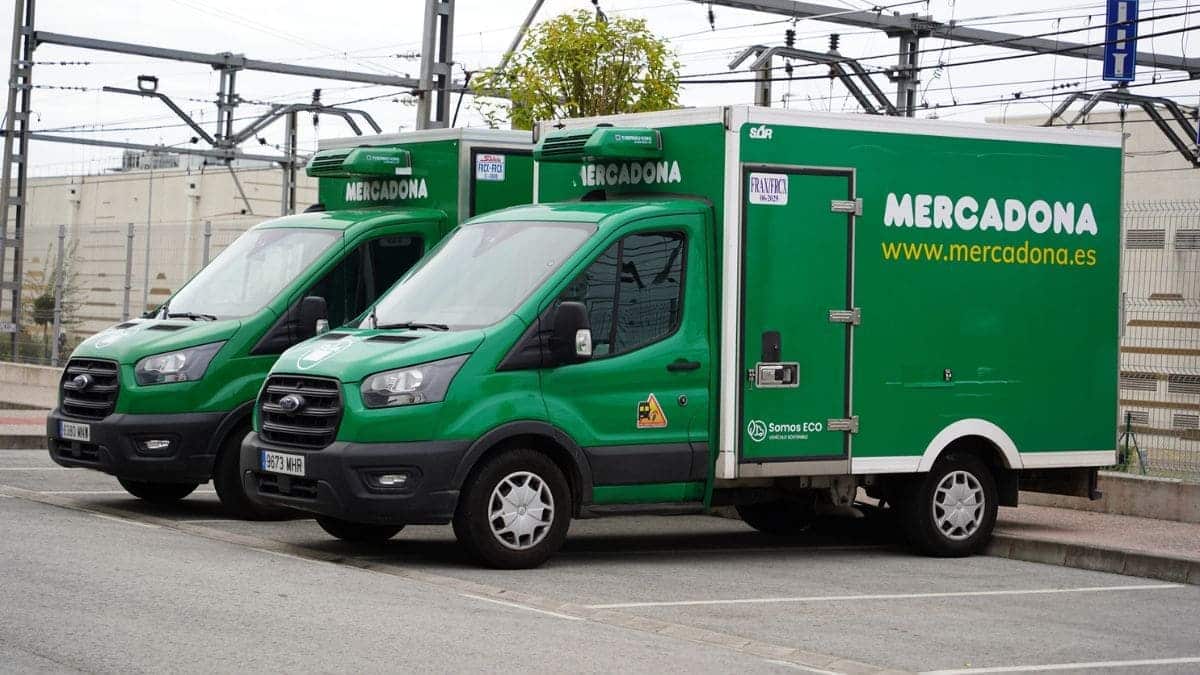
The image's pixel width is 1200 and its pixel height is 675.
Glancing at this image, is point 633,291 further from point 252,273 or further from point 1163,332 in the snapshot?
point 1163,332

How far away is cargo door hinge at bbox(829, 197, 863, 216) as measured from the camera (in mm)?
12618

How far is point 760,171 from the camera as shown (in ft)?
40.3

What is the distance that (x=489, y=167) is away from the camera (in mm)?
15188

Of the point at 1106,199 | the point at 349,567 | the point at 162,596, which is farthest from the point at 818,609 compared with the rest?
the point at 1106,199

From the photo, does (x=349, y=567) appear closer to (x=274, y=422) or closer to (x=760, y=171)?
(x=274, y=422)

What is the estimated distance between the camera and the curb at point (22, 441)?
1981cm

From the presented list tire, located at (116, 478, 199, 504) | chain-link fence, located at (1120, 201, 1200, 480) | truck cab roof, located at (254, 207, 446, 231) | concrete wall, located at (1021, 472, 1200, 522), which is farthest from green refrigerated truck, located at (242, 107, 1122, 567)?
tire, located at (116, 478, 199, 504)

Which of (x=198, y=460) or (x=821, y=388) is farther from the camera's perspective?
(x=198, y=460)

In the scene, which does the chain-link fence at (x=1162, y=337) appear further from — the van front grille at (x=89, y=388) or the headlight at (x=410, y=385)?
the van front grille at (x=89, y=388)

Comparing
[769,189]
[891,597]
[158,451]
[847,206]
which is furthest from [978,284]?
[158,451]

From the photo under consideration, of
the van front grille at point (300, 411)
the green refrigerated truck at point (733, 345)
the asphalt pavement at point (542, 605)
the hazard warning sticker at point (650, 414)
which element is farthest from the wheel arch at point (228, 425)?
the hazard warning sticker at point (650, 414)

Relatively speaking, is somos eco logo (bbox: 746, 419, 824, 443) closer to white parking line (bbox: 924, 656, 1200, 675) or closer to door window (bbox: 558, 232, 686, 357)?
door window (bbox: 558, 232, 686, 357)

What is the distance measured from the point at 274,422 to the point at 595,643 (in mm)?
3769

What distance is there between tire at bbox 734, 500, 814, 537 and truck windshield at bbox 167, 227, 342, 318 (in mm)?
3858
